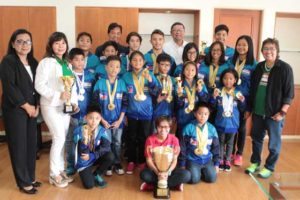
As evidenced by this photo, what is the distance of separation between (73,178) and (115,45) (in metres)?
1.58

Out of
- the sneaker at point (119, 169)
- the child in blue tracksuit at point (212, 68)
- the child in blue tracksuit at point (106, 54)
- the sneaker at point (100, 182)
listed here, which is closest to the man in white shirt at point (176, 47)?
the child in blue tracksuit at point (212, 68)

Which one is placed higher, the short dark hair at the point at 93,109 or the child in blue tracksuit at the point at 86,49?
the child in blue tracksuit at the point at 86,49

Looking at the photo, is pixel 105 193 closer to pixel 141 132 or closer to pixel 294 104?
pixel 141 132

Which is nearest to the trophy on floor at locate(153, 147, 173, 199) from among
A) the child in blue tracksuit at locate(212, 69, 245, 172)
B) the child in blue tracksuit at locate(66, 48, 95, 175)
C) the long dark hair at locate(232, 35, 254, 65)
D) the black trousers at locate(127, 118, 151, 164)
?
the black trousers at locate(127, 118, 151, 164)

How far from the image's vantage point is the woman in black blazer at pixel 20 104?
8.87ft

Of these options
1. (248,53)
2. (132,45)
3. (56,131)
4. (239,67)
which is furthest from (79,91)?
(248,53)

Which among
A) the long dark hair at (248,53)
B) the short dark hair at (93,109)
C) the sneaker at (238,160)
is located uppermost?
the long dark hair at (248,53)

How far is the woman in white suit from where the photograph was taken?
2.82 metres

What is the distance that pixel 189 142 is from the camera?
3.31 m

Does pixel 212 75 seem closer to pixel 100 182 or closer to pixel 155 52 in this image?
pixel 155 52

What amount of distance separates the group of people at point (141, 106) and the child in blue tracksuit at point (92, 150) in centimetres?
1

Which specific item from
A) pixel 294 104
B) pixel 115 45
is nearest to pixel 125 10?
pixel 115 45

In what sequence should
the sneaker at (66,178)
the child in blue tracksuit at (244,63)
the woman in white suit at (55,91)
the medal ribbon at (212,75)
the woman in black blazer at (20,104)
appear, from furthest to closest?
1. the medal ribbon at (212,75)
2. the child in blue tracksuit at (244,63)
3. the sneaker at (66,178)
4. the woman in white suit at (55,91)
5. the woman in black blazer at (20,104)

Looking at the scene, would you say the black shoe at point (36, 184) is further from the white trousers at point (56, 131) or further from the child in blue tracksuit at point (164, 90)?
the child in blue tracksuit at point (164, 90)
